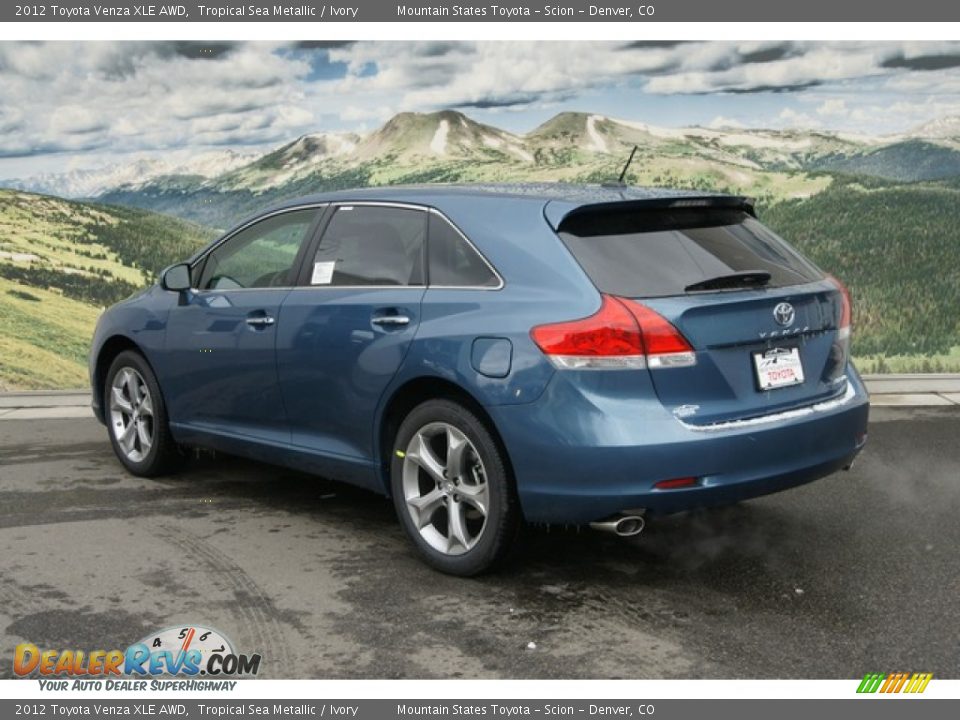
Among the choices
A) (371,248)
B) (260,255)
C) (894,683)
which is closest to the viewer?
(894,683)

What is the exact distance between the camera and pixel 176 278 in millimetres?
6426

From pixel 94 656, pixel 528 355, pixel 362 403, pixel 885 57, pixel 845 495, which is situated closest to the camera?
pixel 94 656

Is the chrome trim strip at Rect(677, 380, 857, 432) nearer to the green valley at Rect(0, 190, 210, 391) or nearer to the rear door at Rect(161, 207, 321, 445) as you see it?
the rear door at Rect(161, 207, 321, 445)

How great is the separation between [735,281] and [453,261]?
1.17m

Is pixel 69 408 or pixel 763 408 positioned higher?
pixel 763 408

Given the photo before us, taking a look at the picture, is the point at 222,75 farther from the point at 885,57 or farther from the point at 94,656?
the point at 94,656

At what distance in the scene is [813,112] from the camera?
1159cm

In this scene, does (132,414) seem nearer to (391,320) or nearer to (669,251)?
(391,320)

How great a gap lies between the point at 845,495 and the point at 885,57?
628 cm

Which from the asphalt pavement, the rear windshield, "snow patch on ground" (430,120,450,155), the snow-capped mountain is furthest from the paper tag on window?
the snow-capped mountain

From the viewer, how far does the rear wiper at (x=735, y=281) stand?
4.71 m

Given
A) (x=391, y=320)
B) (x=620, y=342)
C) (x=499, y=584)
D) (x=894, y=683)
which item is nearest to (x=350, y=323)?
(x=391, y=320)

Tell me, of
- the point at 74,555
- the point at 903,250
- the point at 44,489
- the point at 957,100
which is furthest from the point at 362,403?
the point at 957,100

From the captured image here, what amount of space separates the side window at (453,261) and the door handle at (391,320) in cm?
20
